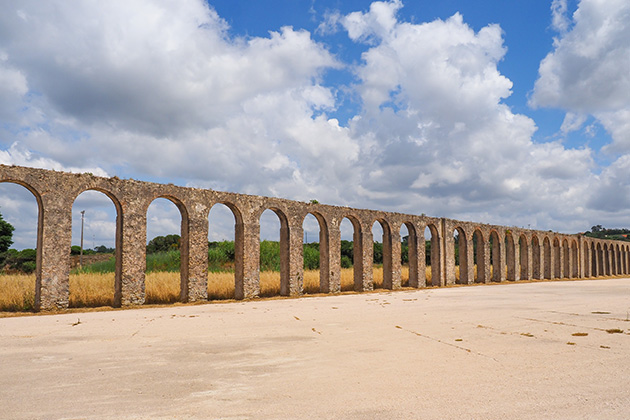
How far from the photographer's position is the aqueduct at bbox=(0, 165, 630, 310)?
1137 centimetres

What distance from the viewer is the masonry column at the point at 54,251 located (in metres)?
11.2

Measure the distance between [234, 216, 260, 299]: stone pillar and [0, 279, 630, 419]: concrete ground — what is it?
22.5 feet

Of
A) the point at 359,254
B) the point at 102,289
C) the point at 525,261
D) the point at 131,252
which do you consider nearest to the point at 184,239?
the point at 131,252

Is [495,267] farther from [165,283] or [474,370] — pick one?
[474,370]

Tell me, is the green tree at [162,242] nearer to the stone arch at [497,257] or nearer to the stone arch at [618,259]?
the stone arch at [497,257]

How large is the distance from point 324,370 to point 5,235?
35117mm

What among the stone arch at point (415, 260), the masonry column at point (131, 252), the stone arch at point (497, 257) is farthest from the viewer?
the stone arch at point (497, 257)

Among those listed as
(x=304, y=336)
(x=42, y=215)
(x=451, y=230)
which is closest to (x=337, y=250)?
(x=451, y=230)

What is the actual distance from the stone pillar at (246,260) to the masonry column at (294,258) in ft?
4.60

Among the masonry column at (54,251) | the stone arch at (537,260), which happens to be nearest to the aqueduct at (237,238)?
the masonry column at (54,251)

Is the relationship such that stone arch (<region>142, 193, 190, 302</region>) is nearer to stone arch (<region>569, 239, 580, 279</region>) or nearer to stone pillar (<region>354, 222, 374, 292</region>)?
stone pillar (<region>354, 222, 374, 292</region>)

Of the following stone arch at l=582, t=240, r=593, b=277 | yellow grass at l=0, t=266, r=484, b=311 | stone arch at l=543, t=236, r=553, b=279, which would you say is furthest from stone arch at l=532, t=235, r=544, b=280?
yellow grass at l=0, t=266, r=484, b=311

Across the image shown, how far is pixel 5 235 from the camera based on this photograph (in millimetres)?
31969

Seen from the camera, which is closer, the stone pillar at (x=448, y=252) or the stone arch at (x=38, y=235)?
the stone arch at (x=38, y=235)
